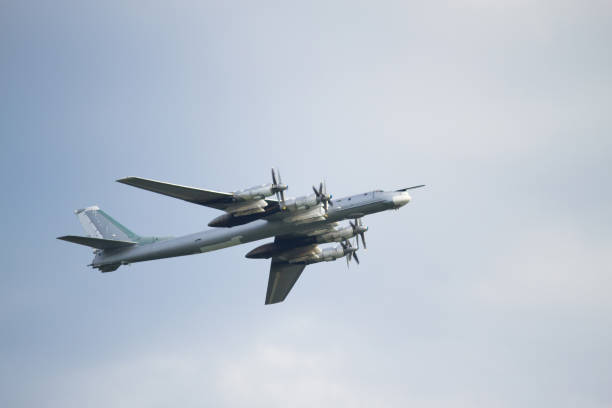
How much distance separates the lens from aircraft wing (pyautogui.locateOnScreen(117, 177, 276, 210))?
31.8 m

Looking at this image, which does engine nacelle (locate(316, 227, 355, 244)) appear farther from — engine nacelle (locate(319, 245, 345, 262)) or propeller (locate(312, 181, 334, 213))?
propeller (locate(312, 181, 334, 213))

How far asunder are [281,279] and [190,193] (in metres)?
15.0

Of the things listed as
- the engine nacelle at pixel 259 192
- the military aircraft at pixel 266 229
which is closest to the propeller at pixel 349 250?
the military aircraft at pixel 266 229

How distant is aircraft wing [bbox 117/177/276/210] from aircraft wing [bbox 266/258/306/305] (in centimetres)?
1136

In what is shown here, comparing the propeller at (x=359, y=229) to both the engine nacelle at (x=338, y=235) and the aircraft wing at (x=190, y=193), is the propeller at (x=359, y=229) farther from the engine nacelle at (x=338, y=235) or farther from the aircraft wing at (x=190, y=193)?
the aircraft wing at (x=190, y=193)

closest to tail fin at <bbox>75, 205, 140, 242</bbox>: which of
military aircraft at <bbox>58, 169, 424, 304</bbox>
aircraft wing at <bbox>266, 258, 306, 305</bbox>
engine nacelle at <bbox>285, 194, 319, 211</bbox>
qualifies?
military aircraft at <bbox>58, 169, 424, 304</bbox>

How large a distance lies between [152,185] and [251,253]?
12.9 m

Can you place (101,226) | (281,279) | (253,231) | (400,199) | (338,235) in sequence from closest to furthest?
(400,199), (253,231), (338,235), (101,226), (281,279)

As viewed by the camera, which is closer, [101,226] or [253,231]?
[253,231]

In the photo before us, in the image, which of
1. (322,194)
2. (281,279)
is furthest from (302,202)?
(281,279)

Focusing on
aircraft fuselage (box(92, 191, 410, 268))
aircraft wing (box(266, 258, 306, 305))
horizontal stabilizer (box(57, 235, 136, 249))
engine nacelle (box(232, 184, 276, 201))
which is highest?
engine nacelle (box(232, 184, 276, 201))

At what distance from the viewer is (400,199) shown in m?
37.2

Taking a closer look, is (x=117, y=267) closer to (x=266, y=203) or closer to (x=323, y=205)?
(x=266, y=203)

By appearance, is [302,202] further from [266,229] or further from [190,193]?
[190,193]
